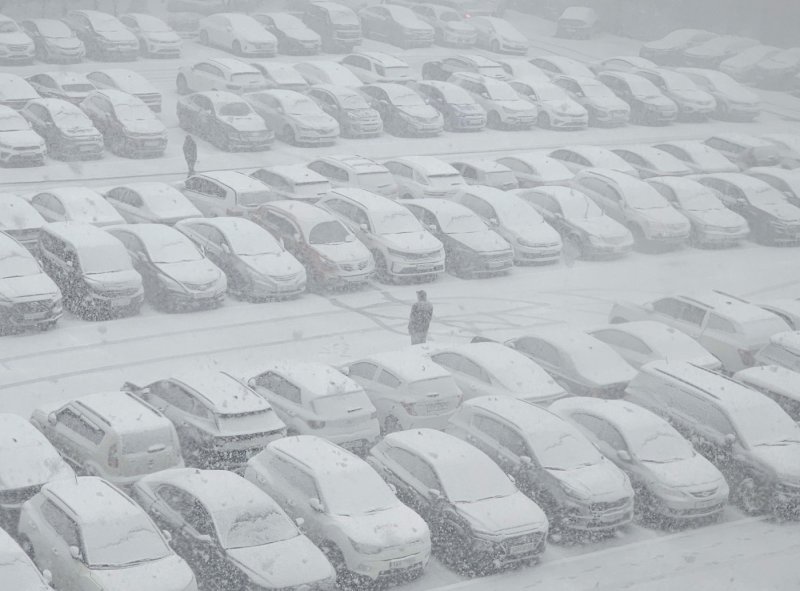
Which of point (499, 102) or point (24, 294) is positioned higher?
point (499, 102)

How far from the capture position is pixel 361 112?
107 ft

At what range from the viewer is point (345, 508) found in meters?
13.8

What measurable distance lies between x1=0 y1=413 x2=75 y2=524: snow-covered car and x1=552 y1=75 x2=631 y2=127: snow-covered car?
2570 cm

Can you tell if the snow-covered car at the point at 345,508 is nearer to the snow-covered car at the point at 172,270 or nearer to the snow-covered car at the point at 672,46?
the snow-covered car at the point at 172,270

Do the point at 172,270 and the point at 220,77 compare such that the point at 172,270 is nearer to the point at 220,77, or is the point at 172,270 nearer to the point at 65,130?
the point at 65,130

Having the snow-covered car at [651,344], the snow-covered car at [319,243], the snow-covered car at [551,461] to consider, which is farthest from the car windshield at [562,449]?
the snow-covered car at [319,243]

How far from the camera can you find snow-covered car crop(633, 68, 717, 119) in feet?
127

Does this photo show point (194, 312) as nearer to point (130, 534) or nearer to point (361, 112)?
point (130, 534)

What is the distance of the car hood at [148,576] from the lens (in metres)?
11.9

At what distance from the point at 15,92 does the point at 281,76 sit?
7851 millimetres

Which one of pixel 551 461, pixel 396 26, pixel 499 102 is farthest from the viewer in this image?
pixel 396 26

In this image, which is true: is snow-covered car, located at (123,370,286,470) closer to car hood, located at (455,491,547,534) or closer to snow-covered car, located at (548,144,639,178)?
car hood, located at (455,491,547,534)

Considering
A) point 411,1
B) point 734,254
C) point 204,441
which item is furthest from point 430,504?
point 411,1

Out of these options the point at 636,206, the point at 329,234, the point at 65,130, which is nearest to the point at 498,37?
the point at 636,206
